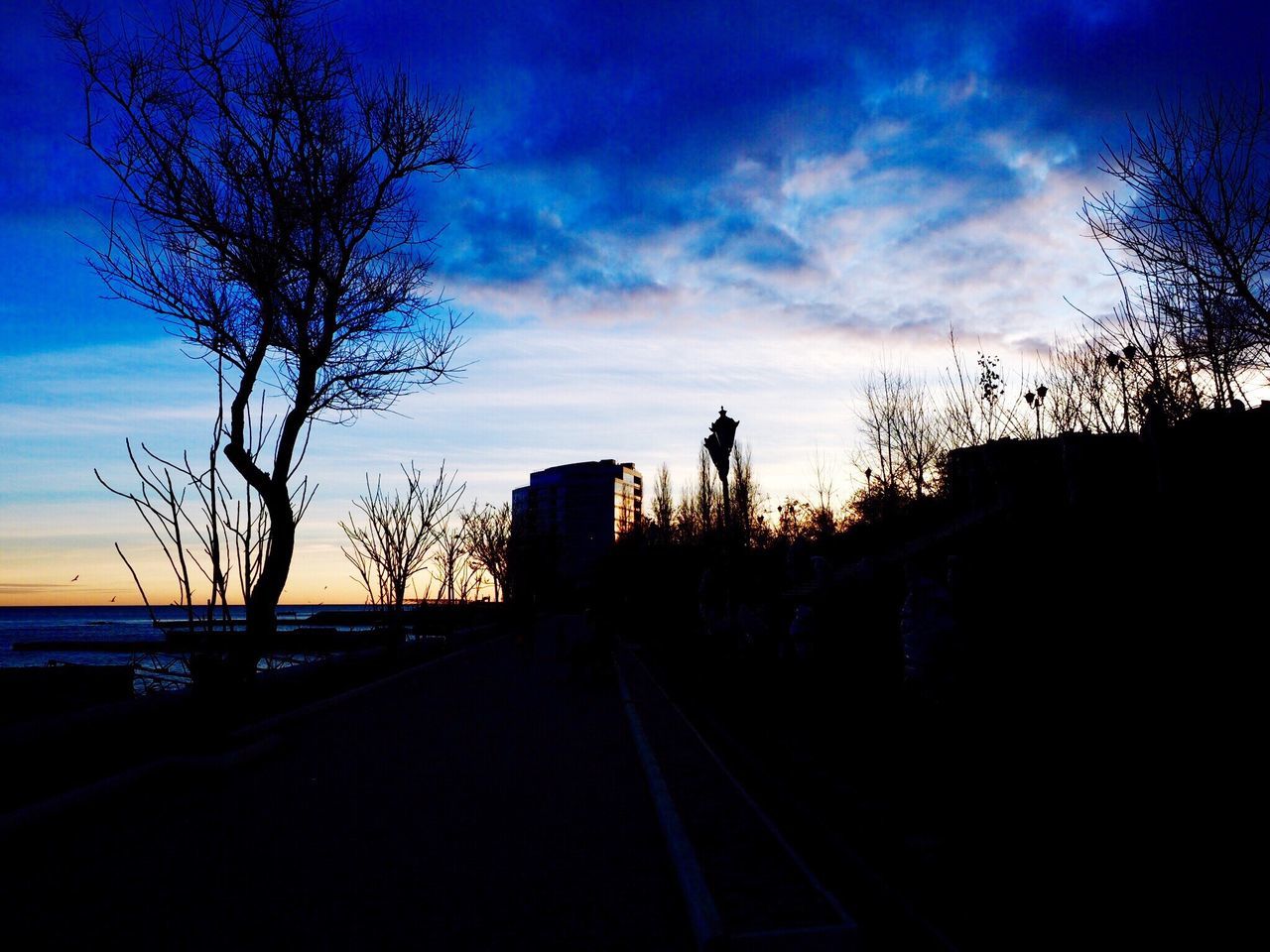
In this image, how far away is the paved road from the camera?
3400 mm

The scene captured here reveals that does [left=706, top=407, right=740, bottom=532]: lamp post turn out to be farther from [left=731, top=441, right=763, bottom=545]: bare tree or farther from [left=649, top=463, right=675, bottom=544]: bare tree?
[left=649, top=463, right=675, bottom=544]: bare tree

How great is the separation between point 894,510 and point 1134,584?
17.9m

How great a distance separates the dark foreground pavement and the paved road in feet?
0.05

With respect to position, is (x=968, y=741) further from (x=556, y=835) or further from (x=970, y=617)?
(x=556, y=835)

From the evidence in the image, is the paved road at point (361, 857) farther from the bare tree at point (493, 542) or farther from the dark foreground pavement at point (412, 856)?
the bare tree at point (493, 542)

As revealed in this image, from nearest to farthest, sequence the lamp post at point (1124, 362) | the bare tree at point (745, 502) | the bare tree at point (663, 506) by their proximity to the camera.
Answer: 1. the lamp post at point (1124, 362)
2. the bare tree at point (745, 502)
3. the bare tree at point (663, 506)

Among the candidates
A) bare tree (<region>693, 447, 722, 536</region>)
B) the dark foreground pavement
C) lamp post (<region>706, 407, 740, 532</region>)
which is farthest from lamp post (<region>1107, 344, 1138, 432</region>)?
bare tree (<region>693, 447, 722, 536</region>)

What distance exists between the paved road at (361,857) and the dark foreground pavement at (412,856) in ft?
0.05

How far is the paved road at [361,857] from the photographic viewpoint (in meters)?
3.40

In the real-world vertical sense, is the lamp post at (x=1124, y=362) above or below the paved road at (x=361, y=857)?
above

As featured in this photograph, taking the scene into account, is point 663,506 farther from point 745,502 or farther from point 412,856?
point 412,856

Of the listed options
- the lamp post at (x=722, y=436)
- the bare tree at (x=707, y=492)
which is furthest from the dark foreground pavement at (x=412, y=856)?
the bare tree at (x=707, y=492)

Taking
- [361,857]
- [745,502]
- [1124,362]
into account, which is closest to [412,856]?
[361,857]

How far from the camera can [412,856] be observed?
4.39 metres
